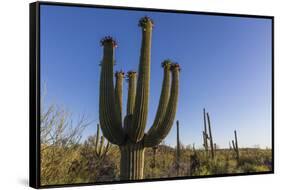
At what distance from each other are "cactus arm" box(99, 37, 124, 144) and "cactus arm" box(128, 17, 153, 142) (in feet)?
0.91

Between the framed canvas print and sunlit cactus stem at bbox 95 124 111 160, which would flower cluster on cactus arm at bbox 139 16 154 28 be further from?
sunlit cactus stem at bbox 95 124 111 160

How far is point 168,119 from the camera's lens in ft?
33.4

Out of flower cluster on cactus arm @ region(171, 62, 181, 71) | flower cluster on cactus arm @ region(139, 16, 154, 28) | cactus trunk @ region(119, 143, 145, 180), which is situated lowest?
cactus trunk @ region(119, 143, 145, 180)

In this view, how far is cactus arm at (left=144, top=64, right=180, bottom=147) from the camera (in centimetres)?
1007

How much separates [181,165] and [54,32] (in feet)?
8.72

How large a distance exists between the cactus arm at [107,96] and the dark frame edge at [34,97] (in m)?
0.94

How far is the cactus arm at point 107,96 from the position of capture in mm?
9703

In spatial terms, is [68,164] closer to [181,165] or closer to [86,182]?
[86,182]

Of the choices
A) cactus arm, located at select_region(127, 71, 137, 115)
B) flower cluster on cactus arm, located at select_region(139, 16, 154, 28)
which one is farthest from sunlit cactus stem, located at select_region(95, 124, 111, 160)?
flower cluster on cactus arm, located at select_region(139, 16, 154, 28)

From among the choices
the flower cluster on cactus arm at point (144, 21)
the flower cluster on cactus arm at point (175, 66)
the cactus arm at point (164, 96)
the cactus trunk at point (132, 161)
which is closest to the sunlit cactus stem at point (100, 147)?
the cactus trunk at point (132, 161)

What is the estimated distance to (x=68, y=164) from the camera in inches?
374

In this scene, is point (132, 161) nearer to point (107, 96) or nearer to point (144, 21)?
point (107, 96)

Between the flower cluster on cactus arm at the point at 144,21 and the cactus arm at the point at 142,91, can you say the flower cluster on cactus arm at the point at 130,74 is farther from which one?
the flower cluster on cactus arm at the point at 144,21

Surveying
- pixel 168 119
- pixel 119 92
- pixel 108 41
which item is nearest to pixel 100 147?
pixel 119 92
